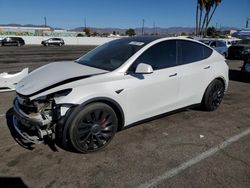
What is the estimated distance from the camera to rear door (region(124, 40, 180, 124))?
4.06 meters

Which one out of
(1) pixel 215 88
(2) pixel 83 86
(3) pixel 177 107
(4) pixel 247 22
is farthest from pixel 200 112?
(4) pixel 247 22

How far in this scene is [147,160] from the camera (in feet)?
11.9

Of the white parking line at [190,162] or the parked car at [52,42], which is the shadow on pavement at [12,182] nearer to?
the white parking line at [190,162]

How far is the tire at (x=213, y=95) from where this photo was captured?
542 cm

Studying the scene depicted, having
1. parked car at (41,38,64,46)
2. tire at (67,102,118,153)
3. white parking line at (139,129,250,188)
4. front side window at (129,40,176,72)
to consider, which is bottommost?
white parking line at (139,129,250,188)

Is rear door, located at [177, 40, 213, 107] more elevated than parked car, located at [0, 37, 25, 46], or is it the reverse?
parked car, located at [0, 37, 25, 46]

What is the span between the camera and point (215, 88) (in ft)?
18.3

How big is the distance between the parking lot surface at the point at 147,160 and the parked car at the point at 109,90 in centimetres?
29

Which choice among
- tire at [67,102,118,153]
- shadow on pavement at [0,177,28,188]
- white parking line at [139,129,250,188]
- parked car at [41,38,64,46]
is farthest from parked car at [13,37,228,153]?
parked car at [41,38,64,46]

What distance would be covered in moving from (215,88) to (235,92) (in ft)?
9.03

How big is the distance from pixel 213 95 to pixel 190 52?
1157mm

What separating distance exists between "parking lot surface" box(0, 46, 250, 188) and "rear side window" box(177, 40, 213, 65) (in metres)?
1.23

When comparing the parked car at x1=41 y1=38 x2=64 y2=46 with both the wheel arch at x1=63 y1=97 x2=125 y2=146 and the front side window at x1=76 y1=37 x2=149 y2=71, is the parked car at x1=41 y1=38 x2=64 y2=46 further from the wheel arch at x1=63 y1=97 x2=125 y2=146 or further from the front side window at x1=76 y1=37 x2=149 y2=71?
the wheel arch at x1=63 y1=97 x2=125 y2=146

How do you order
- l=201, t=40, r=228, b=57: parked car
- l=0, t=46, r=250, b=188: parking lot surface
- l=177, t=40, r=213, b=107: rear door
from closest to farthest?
l=0, t=46, r=250, b=188: parking lot surface
l=177, t=40, r=213, b=107: rear door
l=201, t=40, r=228, b=57: parked car
